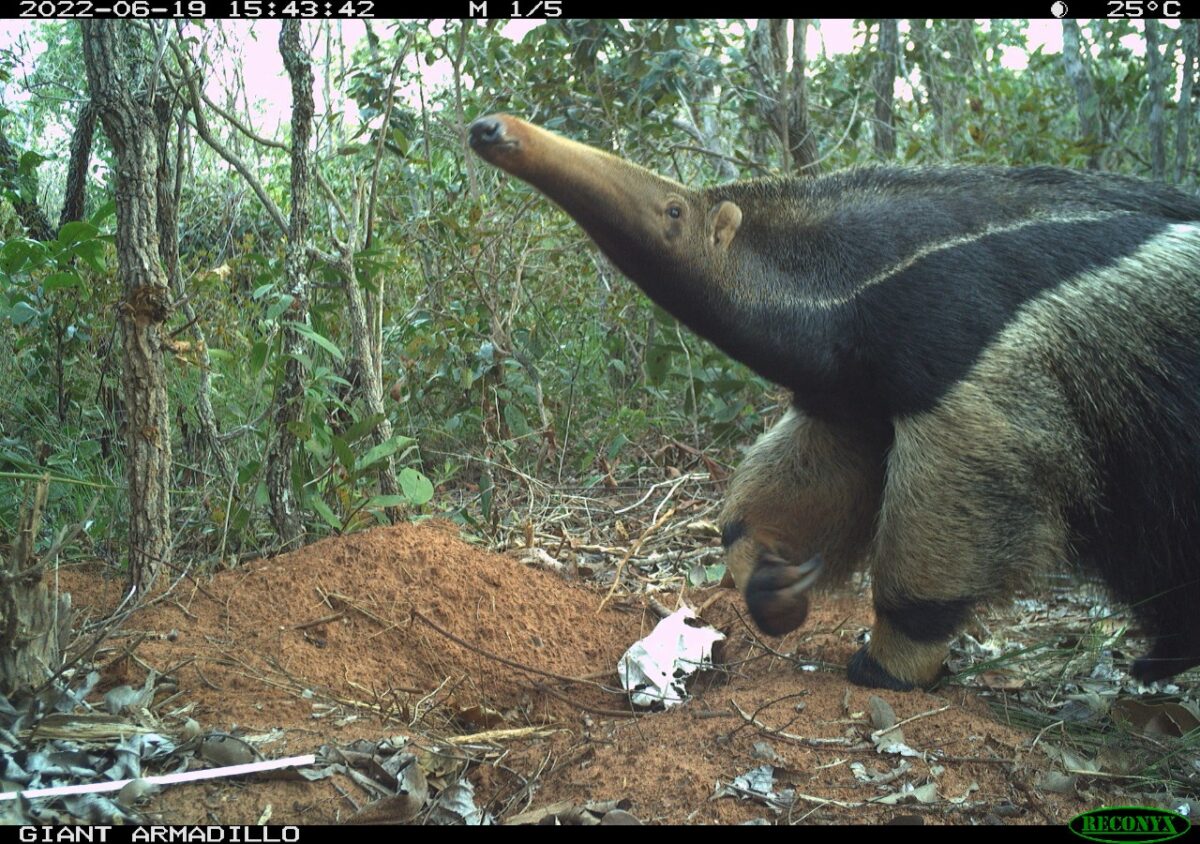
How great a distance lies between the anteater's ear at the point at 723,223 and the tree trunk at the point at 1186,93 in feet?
17.9

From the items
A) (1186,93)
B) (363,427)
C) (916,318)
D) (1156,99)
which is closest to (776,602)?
(916,318)

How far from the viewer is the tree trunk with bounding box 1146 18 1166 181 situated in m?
7.92

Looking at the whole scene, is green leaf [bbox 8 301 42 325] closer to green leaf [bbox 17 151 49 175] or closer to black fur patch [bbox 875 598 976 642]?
green leaf [bbox 17 151 49 175]

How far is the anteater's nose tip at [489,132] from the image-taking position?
10.4ft

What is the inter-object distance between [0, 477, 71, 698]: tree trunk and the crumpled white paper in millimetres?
1866

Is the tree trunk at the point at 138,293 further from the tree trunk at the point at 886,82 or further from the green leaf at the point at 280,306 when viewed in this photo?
the tree trunk at the point at 886,82

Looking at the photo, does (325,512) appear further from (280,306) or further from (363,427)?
(280,306)

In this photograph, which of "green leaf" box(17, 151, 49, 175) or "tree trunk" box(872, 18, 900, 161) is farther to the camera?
"tree trunk" box(872, 18, 900, 161)

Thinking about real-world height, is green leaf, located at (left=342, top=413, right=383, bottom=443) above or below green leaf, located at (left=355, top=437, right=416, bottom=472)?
above

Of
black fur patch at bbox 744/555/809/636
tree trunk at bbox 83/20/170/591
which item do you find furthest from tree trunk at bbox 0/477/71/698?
black fur patch at bbox 744/555/809/636

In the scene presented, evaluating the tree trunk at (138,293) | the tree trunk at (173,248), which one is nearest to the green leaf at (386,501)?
the tree trunk at (173,248)

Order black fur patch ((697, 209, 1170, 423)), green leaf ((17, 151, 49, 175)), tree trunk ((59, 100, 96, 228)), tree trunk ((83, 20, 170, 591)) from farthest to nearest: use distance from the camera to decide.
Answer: tree trunk ((59, 100, 96, 228)) < green leaf ((17, 151, 49, 175)) < tree trunk ((83, 20, 170, 591)) < black fur patch ((697, 209, 1170, 423))

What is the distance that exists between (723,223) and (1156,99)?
612 centimetres

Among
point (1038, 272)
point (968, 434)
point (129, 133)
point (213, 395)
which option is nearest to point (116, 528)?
point (213, 395)
